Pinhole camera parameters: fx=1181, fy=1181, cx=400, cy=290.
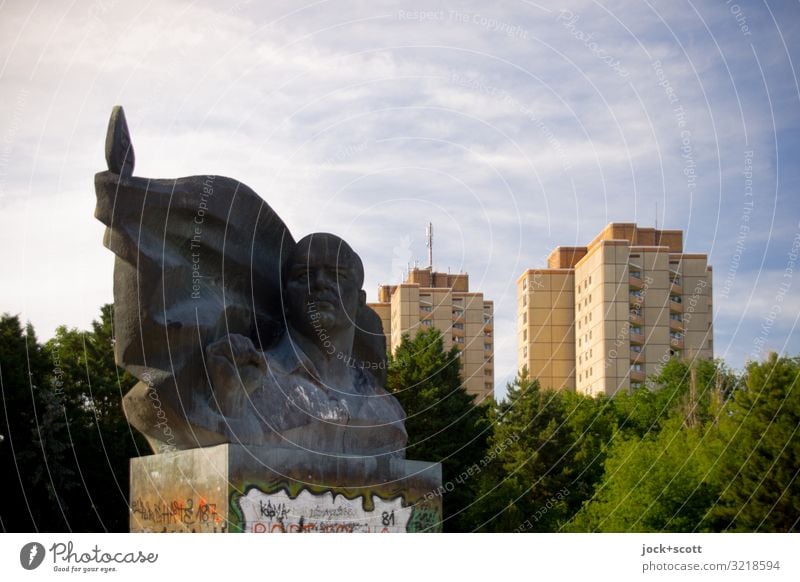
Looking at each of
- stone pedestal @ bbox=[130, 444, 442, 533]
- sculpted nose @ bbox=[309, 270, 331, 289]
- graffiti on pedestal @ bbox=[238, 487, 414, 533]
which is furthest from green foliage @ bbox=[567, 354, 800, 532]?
sculpted nose @ bbox=[309, 270, 331, 289]

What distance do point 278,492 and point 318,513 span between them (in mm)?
904

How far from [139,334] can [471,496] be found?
29.5 metres

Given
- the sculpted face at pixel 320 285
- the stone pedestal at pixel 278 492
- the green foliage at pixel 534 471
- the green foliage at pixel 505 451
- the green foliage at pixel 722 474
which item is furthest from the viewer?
the green foliage at pixel 534 471

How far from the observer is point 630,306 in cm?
7444

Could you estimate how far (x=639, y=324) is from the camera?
253ft

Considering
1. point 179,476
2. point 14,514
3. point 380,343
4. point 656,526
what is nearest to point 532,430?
point 656,526

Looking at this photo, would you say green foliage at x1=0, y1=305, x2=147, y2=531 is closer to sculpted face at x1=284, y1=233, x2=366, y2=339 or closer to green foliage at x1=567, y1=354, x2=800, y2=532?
green foliage at x1=567, y1=354, x2=800, y2=532

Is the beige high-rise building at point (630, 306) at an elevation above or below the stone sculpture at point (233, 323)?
above

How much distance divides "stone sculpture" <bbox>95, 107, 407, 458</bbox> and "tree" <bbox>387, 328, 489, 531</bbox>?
23987 millimetres

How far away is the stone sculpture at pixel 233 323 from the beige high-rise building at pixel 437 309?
51.9m

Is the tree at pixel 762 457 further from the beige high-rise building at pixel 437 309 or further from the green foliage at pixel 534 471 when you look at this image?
the beige high-rise building at pixel 437 309

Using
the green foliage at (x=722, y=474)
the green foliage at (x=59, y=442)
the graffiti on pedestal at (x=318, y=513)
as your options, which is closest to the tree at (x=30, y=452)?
the green foliage at (x=59, y=442)

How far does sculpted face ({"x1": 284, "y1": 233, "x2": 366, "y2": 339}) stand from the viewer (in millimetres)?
21391

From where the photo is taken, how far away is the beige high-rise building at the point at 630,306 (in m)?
74.0
